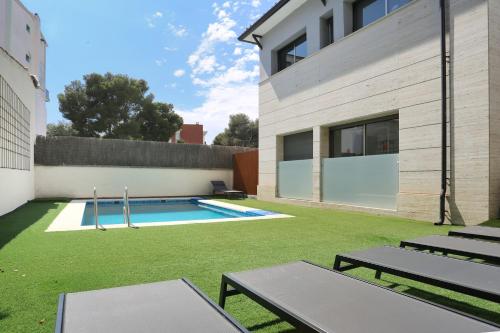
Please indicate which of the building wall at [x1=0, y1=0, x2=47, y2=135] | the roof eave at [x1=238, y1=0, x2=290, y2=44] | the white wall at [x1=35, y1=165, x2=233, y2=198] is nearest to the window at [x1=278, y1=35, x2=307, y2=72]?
the roof eave at [x1=238, y1=0, x2=290, y2=44]

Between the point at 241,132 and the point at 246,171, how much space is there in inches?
898

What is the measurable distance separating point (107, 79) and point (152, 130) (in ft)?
18.1

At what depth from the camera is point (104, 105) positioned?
2592cm

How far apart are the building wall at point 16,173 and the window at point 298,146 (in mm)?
9350

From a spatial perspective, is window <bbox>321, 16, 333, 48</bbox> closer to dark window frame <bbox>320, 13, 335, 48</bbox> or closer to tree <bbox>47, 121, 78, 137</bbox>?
dark window frame <bbox>320, 13, 335, 48</bbox>

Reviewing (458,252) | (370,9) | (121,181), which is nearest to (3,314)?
(458,252)

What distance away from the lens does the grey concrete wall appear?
575 inches

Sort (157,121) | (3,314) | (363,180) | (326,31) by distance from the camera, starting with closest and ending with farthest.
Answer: (3,314) → (363,180) → (326,31) → (157,121)

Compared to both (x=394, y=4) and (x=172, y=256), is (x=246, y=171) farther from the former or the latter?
(x=172, y=256)

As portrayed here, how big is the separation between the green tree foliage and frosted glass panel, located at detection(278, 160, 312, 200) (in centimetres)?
1713

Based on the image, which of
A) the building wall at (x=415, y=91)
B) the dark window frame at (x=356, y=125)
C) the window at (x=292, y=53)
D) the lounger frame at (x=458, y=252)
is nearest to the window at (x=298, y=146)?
the building wall at (x=415, y=91)

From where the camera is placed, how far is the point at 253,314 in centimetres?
251

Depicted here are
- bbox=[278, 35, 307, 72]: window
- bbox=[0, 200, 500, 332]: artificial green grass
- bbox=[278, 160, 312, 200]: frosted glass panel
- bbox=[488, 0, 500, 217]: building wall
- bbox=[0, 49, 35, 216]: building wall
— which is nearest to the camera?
bbox=[0, 200, 500, 332]: artificial green grass

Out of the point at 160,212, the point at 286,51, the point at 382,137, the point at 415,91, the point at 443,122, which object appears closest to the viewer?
the point at 443,122
